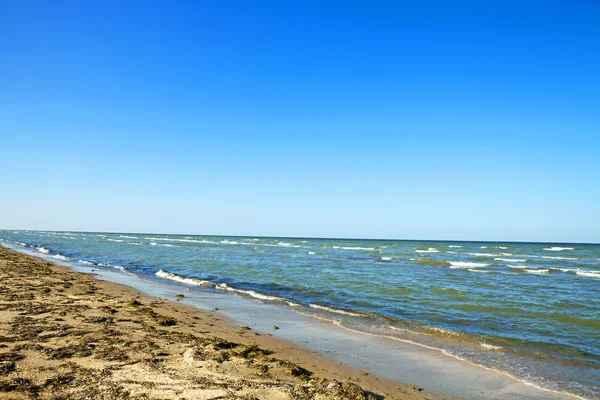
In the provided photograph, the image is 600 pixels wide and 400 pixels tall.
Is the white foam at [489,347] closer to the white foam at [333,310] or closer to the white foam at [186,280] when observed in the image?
the white foam at [333,310]

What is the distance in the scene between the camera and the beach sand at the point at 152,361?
522 centimetres

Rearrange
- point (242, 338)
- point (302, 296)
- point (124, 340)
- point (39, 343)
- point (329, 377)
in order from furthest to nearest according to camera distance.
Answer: point (302, 296) → point (242, 338) → point (124, 340) → point (39, 343) → point (329, 377)

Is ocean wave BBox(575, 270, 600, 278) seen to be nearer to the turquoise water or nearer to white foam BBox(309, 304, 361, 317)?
the turquoise water

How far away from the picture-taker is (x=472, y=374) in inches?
281

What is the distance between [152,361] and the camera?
6.43 m

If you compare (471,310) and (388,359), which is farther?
(471,310)

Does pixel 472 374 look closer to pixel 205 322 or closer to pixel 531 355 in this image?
pixel 531 355

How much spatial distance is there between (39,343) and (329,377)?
5.66 metres

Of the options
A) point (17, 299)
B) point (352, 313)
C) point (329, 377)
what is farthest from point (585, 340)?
point (17, 299)

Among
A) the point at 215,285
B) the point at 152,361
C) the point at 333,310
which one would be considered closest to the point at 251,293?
the point at 215,285

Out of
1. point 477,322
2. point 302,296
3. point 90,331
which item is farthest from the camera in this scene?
point 302,296

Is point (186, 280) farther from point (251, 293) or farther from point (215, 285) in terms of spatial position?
point (251, 293)

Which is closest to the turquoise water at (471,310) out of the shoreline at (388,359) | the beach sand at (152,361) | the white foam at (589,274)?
the shoreline at (388,359)

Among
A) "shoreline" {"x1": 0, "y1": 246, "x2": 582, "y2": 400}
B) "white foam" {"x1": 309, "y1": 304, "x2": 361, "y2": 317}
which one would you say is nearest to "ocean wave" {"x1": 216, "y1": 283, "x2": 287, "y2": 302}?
"white foam" {"x1": 309, "y1": 304, "x2": 361, "y2": 317}
